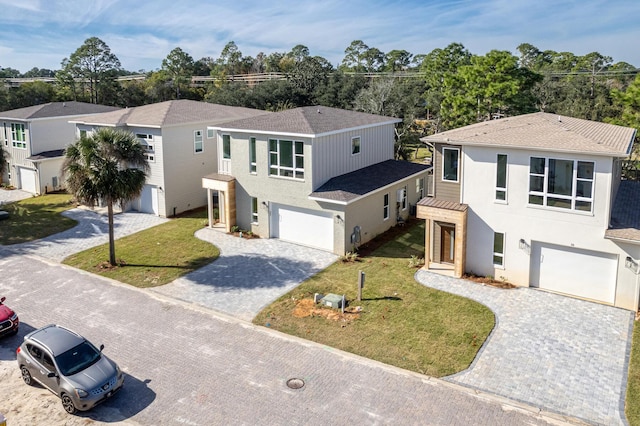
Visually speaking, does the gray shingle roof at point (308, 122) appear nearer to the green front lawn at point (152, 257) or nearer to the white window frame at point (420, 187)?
the white window frame at point (420, 187)

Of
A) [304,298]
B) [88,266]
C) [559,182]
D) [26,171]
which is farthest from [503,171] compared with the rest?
[26,171]

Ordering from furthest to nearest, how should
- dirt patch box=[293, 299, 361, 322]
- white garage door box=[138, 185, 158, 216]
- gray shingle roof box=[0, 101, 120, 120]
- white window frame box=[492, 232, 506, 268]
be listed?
1. gray shingle roof box=[0, 101, 120, 120]
2. white garage door box=[138, 185, 158, 216]
3. white window frame box=[492, 232, 506, 268]
4. dirt patch box=[293, 299, 361, 322]

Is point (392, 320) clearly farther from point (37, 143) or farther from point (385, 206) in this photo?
point (37, 143)

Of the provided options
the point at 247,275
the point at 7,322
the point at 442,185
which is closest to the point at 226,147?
the point at 247,275

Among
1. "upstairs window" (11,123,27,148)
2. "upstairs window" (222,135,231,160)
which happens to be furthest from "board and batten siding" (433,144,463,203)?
"upstairs window" (11,123,27,148)

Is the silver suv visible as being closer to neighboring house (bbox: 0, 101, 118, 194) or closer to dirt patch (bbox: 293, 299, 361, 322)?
dirt patch (bbox: 293, 299, 361, 322)

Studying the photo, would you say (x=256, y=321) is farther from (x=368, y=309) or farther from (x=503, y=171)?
(x=503, y=171)
